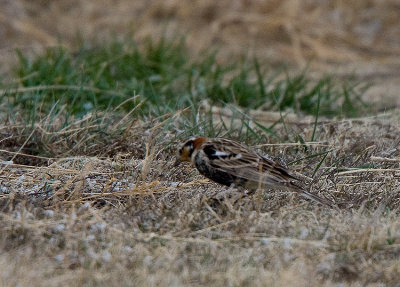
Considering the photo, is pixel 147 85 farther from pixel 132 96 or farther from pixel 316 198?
pixel 316 198

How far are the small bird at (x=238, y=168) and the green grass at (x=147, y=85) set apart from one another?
1321 mm

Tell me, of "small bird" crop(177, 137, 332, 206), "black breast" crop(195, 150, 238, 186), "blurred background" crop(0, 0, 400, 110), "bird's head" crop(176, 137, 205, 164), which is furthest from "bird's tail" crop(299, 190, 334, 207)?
"blurred background" crop(0, 0, 400, 110)

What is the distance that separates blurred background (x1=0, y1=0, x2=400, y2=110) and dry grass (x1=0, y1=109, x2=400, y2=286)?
4.52 m

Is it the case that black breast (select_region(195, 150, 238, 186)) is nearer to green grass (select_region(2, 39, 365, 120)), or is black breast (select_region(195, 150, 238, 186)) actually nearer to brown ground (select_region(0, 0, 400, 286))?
brown ground (select_region(0, 0, 400, 286))

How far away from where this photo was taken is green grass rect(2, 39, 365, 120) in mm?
5523

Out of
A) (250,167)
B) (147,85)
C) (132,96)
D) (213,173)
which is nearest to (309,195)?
(250,167)

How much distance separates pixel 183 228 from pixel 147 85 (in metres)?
3.08

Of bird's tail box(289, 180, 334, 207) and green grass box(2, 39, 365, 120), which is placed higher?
bird's tail box(289, 180, 334, 207)

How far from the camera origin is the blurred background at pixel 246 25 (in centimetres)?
886

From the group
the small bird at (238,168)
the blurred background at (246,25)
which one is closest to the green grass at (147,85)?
the small bird at (238,168)

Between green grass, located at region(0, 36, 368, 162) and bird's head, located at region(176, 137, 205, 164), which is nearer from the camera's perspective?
bird's head, located at region(176, 137, 205, 164)

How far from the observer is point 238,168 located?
3.78 metres

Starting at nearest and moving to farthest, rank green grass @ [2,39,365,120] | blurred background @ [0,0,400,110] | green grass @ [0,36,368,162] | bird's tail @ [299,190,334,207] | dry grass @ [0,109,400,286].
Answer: dry grass @ [0,109,400,286] → bird's tail @ [299,190,334,207] → green grass @ [0,36,368,162] → green grass @ [2,39,365,120] → blurred background @ [0,0,400,110]

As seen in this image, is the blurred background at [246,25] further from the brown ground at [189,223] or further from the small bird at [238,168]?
the small bird at [238,168]
